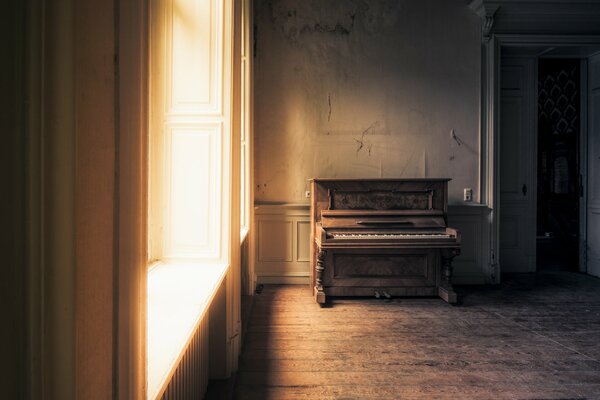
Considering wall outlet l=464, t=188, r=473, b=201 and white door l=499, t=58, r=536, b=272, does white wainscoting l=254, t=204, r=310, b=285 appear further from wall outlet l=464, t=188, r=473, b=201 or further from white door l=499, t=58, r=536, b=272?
white door l=499, t=58, r=536, b=272

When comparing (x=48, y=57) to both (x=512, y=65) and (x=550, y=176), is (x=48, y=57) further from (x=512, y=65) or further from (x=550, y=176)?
(x=550, y=176)

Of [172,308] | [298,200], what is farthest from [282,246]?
[172,308]

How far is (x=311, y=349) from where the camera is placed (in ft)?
7.86

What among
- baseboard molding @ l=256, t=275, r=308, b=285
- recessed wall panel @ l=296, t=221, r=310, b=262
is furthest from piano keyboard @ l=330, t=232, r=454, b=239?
baseboard molding @ l=256, t=275, r=308, b=285

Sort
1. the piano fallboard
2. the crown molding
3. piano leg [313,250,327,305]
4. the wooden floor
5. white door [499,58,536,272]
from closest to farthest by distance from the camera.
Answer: the wooden floor
the piano fallboard
piano leg [313,250,327,305]
the crown molding
white door [499,58,536,272]

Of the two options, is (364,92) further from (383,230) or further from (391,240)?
(391,240)

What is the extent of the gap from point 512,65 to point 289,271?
12.4 feet

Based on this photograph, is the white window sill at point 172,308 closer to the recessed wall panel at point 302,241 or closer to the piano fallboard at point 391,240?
the piano fallboard at point 391,240

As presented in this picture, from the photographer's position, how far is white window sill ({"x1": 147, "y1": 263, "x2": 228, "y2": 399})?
34.3 inches

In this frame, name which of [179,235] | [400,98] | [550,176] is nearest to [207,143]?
[179,235]

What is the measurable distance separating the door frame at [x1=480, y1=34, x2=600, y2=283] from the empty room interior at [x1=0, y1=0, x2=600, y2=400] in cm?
2

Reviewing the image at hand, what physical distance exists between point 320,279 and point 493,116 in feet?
8.95

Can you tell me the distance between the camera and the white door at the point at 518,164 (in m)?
4.46

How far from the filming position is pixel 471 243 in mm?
4105
